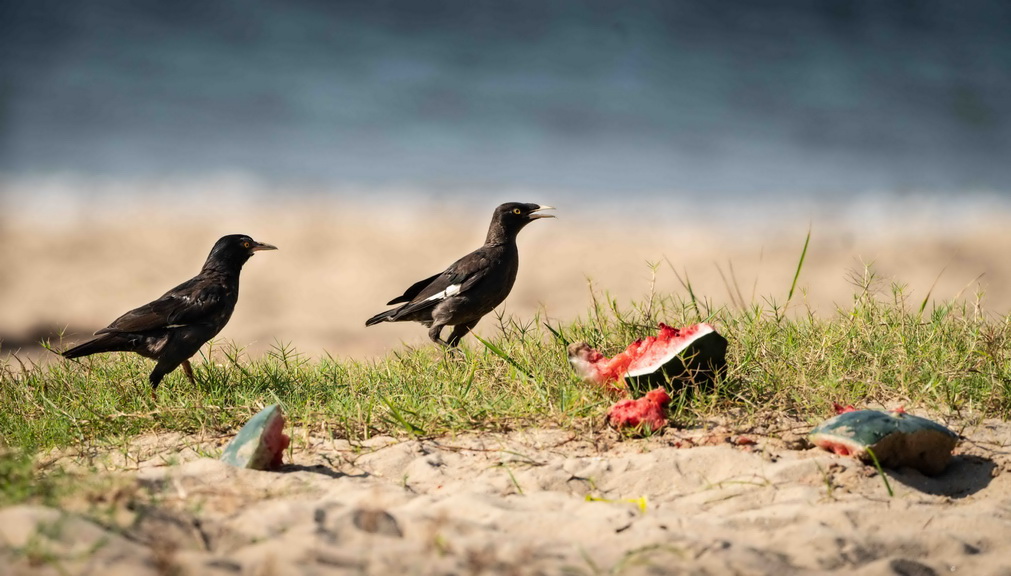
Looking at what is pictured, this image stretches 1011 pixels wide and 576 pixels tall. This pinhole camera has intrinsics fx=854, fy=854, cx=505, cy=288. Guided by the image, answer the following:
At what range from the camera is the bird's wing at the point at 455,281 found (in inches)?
278

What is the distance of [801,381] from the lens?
4598mm

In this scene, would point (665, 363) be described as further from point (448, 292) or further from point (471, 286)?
point (448, 292)

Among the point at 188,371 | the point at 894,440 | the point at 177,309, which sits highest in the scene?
the point at 177,309

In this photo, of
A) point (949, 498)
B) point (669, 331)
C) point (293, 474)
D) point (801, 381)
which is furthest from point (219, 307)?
point (949, 498)

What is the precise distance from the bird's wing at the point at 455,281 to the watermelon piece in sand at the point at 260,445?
3.18m

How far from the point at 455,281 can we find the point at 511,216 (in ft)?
2.55

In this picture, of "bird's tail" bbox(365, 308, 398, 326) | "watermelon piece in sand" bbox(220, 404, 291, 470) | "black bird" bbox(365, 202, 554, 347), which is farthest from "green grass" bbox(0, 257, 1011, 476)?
"bird's tail" bbox(365, 308, 398, 326)

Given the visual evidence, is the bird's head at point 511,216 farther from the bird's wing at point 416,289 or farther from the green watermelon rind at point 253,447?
the green watermelon rind at point 253,447

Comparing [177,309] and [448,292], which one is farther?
[448,292]

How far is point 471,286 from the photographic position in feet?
23.1

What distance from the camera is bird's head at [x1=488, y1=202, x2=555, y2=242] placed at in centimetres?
737

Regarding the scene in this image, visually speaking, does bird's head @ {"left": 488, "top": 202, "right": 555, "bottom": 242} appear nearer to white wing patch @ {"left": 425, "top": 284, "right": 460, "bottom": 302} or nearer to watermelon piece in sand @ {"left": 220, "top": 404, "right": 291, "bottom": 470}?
white wing patch @ {"left": 425, "top": 284, "right": 460, "bottom": 302}

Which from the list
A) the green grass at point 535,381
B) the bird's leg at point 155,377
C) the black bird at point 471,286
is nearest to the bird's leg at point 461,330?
the black bird at point 471,286

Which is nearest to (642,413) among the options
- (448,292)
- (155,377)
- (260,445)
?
(260,445)
